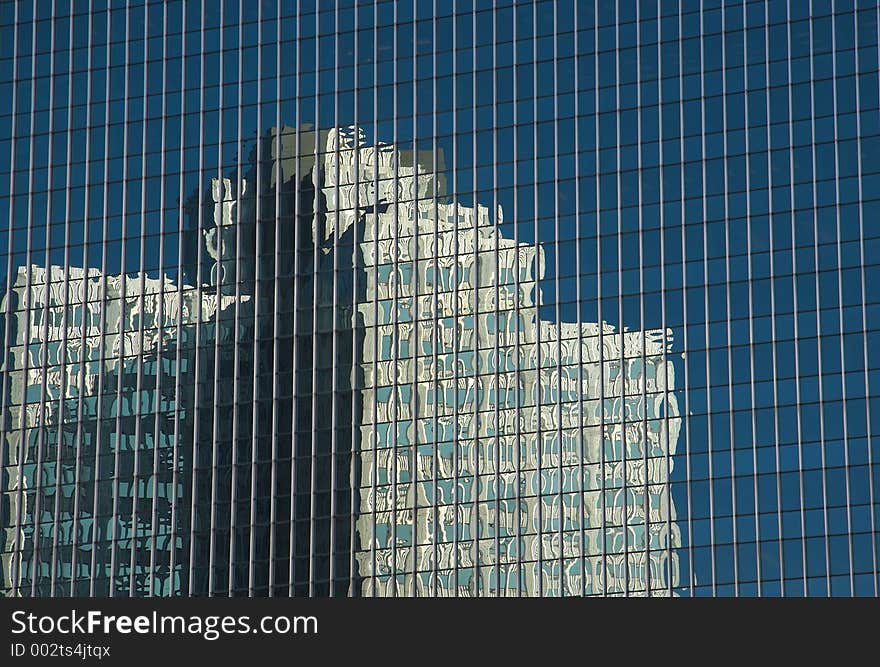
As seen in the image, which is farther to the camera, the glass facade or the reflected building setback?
the reflected building setback

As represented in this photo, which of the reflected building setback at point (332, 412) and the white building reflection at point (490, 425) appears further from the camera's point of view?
the reflected building setback at point (332, 412)

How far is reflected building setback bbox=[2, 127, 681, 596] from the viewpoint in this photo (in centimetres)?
12344

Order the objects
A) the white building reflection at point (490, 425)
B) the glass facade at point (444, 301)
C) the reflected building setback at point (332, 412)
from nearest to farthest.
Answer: the glass facade at point (444, 301)
the white building reflection at point (490, 425)
the reflected building setback at point (332, 412)

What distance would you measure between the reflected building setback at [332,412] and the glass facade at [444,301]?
21 cm

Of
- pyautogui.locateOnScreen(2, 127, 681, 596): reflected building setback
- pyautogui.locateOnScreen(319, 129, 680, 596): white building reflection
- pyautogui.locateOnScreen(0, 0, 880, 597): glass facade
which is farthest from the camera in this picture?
pyautogui.locateOnScreen(2, 127, 681, 596): reflected building setback

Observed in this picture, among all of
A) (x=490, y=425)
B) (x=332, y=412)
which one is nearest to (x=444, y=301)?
(x=490, y=425)

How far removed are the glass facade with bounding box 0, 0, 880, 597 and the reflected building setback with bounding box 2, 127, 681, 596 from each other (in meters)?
0.21

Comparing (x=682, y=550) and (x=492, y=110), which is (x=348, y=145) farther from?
(x=682, y=550)

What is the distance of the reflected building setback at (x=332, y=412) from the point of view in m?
123

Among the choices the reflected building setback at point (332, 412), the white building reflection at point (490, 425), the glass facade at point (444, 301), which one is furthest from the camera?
the reflected building setback at point (332, 412)

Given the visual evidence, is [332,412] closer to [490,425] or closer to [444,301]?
[444,301]

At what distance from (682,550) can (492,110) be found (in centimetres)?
3191

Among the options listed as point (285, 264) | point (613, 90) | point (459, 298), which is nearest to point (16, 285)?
point (285, 264)

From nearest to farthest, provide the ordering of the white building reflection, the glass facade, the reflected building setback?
the glass facade < the white building reflection < the reflected building setback
